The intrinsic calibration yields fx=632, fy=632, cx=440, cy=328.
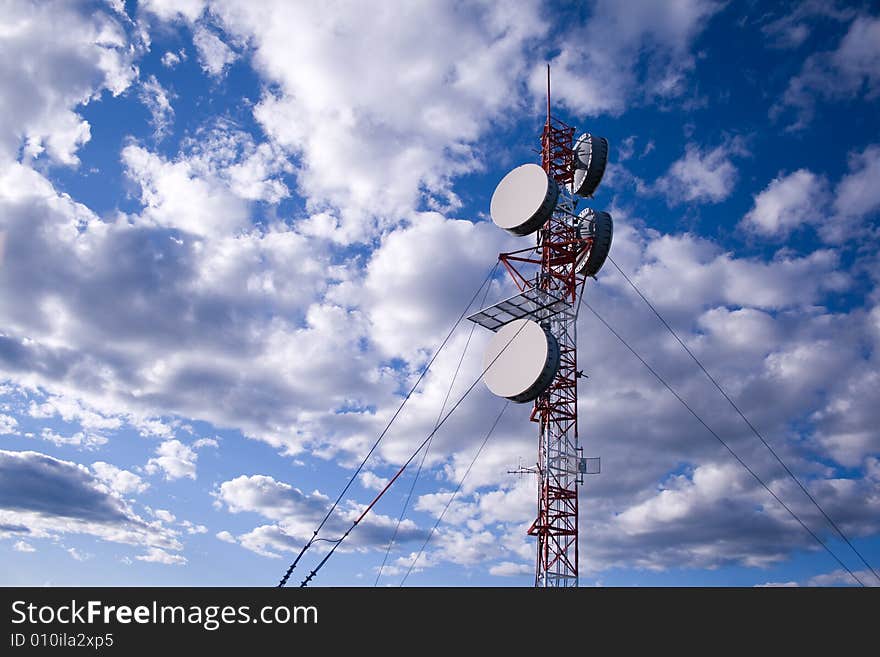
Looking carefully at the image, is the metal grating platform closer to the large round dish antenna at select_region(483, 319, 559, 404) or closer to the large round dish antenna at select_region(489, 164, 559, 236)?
the large round dish antenna at select_region(483, 319, 559, 404)

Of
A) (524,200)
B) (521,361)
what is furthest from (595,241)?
(521,361)

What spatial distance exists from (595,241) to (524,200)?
5.84m

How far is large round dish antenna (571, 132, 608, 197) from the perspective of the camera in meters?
46.4

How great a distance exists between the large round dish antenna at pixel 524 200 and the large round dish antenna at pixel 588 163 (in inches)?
196

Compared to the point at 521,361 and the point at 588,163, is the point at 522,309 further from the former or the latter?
the point at 588,163

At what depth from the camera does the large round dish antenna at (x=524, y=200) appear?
138 feet

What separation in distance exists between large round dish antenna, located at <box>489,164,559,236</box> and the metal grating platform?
4.53 m

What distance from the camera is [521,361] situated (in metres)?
39.2
